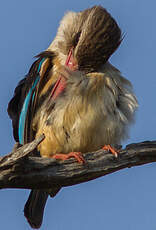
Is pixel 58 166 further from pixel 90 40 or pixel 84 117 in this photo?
pixel 90 40

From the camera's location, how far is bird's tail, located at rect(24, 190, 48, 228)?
6125 mm

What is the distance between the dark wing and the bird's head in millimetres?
242

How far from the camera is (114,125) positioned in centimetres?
572

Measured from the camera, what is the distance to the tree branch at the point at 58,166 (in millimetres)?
4070

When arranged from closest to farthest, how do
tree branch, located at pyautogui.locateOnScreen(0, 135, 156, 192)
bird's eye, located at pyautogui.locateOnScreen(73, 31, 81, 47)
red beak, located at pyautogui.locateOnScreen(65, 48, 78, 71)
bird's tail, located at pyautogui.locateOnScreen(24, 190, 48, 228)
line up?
1. tree branch, located at pyautogui.locateOnScreen(0, 135, 156, 192)
2. red beak, located at pyautogui.locateOnScreen(65, 48, 78, 71)
3. bird's eye, located at pyautogui.locateOnScreen(73, 31, 81, 47)
4. bird's tail, located at pyautogui.locateOnScreen(24, 190, 48, 228)

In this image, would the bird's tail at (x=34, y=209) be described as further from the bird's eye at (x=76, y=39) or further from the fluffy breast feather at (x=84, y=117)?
the bird's eye at (x=76, y=39)

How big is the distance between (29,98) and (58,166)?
5.27 feet

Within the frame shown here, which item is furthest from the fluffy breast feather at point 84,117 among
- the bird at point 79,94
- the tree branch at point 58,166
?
the tree branch at point 58,166

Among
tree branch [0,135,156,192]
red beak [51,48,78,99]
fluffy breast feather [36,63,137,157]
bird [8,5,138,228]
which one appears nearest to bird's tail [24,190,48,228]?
bird [8,5,138,228]

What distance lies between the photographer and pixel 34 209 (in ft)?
20.2

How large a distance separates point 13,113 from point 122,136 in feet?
4.70

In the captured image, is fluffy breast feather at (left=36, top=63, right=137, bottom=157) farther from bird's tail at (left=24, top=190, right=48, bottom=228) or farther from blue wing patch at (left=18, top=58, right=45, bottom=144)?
bird's tail at (left=24, top=190, right=48, bottom=228)

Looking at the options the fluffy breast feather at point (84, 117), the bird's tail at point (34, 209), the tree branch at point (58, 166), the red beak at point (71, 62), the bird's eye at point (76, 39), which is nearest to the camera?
the tree branch at point (58, 166)

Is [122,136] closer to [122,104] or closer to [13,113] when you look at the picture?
[122,104]
